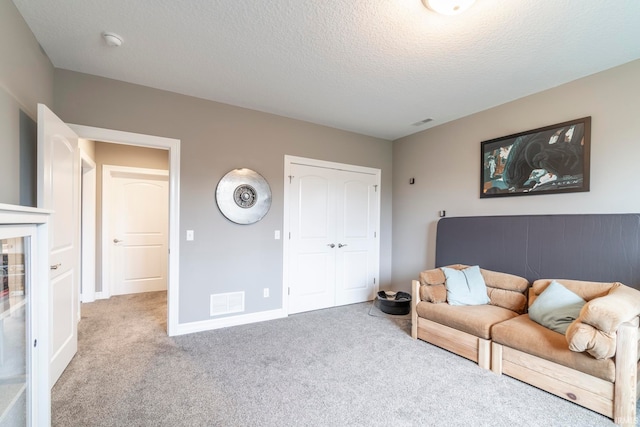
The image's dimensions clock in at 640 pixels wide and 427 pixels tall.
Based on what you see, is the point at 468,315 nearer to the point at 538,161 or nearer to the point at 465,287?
the point at 465,287

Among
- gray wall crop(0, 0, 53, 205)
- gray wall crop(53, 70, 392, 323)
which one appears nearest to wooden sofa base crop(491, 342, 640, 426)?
gray wall crop(53, 70, 392, 323)

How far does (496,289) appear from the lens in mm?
2891

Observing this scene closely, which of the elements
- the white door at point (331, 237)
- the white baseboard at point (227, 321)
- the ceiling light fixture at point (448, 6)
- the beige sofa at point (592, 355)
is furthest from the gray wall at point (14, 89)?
the beige sofa at point (592, 355)

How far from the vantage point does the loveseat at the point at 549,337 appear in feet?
5.64

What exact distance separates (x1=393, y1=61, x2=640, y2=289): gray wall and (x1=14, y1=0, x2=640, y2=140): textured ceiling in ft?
0.62

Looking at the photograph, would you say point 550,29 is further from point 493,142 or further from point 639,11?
point 493,142

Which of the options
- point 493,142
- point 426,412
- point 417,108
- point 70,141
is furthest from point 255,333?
point 493,142

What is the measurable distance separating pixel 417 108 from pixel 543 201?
1.64m

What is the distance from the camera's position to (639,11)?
1.80 metres

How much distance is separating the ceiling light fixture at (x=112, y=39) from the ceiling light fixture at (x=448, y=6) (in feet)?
7.12

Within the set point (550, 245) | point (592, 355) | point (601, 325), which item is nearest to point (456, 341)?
point (592, 355)

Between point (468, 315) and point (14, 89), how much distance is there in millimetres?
3756

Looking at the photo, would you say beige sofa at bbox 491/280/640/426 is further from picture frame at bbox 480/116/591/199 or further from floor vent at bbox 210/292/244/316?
floor vent at bbox 210/292/244/316

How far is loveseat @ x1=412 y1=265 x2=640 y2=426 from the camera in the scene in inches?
67.7
